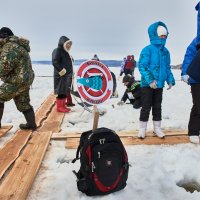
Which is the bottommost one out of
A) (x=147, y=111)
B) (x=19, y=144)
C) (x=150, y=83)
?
(x=19, y=144)

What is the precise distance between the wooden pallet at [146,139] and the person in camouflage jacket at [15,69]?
4.25 ft

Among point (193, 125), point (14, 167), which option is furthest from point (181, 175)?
point (14, 167)

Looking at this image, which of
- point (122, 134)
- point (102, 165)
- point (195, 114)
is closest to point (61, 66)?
point (122, 134)

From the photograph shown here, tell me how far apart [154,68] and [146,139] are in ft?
4.00

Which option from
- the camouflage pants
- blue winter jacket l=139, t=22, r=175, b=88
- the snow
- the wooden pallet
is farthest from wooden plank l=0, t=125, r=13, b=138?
blue winter jacket l=139, t=22, r=175, b=88

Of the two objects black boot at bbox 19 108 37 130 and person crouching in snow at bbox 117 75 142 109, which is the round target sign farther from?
person crouching in snow at bbox 117 75 142 109

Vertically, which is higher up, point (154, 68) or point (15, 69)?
point (154, 68)

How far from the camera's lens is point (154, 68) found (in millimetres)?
5426

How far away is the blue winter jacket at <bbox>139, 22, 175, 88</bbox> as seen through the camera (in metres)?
5.36

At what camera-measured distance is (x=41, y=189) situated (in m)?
3.71

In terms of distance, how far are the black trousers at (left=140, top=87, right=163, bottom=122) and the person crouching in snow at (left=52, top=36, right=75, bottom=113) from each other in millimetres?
3603

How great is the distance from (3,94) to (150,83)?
271 cm

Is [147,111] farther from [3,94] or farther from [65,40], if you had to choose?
[65,40]

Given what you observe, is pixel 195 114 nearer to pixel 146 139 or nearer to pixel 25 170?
pixel 146 139
